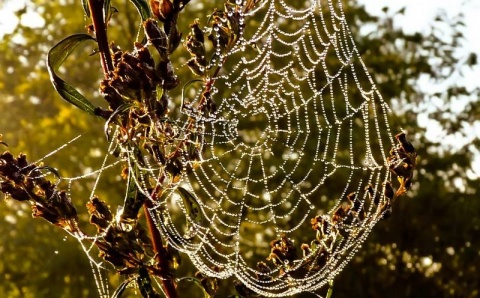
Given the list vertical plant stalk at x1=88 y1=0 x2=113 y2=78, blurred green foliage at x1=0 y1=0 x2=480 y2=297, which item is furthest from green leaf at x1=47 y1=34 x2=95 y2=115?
blurred green foliage at x1=0 y1=0 x2=480 y2=297

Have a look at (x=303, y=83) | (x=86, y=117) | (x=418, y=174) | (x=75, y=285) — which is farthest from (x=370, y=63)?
(x=75, y=285)

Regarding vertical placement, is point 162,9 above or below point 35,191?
above

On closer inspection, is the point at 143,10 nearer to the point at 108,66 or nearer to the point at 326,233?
the point at 108,66

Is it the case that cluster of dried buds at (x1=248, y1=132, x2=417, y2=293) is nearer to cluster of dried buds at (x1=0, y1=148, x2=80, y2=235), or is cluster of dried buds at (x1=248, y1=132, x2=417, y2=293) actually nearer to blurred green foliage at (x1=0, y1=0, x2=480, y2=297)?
cluster of dried buds at (x1=0, y1=148, x2=80, y2=235)

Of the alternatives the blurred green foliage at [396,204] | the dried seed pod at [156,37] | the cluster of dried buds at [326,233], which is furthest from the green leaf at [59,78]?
the blurred green foliage at [396,204]

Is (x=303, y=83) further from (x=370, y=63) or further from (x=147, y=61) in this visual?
(x=147, y=61)

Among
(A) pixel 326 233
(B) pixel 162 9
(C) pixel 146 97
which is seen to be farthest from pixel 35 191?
(A) pixel 326 233

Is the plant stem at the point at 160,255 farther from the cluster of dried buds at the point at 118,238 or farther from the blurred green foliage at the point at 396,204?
the blurred green foliage at the point at 396,204
